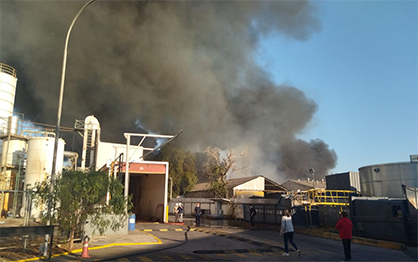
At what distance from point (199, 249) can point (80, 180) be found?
13.2 feet

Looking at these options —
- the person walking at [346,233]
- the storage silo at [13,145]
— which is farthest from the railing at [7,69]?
the person walking at [346,233]

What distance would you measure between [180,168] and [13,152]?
22.8 metres

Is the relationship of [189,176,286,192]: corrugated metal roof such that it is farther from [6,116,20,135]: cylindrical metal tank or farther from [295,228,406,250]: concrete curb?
[295,228,406,250]: concrete curb

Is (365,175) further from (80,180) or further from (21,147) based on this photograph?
(21,147)

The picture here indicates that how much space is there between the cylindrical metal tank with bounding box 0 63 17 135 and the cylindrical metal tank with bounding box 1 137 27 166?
5.96 ft

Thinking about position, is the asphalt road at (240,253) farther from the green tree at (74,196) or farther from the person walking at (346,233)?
the green tree at (74,196)

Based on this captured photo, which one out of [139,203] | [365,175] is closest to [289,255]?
[365,175]

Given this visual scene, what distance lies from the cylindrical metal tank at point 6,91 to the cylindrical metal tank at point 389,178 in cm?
2654

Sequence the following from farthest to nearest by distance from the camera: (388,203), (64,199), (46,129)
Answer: (46,129), (388,203), (64,199)

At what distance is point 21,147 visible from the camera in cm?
2455

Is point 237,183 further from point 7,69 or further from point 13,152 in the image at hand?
point 7,69

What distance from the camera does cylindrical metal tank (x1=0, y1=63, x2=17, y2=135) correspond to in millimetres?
25672

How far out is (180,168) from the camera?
43750 millimetres

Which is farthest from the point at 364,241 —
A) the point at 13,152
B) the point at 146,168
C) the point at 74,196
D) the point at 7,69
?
the point at 7,69
